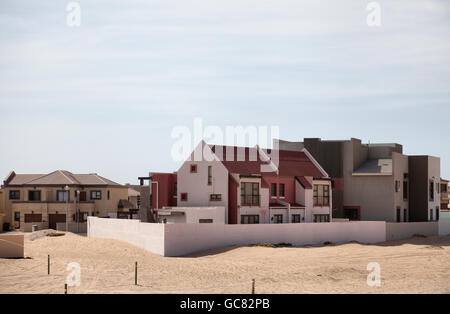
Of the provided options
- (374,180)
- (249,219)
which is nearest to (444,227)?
(374,180)

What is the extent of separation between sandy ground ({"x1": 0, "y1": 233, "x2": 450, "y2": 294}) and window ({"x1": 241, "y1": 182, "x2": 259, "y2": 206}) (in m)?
8.47

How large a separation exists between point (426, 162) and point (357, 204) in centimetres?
1044

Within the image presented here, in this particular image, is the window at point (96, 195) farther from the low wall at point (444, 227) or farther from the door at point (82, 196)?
the low wall at point (444, 227)

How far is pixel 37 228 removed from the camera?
7156cm

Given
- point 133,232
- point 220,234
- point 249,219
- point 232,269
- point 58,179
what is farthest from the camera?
point 58,179

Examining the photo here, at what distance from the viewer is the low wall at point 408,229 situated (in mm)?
57275

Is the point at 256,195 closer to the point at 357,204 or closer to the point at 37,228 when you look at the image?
the point at 357,204

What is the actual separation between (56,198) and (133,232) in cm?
3137

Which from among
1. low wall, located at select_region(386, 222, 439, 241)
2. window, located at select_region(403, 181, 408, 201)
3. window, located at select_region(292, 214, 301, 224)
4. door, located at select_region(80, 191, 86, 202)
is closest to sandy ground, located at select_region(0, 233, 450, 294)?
low wall, located at select_region(386, 222, 439, 241)

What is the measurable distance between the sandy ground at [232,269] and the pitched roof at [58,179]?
91.6 feet

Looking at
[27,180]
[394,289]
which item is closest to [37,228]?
[27,180]

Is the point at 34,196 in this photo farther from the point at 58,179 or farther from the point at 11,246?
the point at 11,246

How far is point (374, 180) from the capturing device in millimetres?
67625
